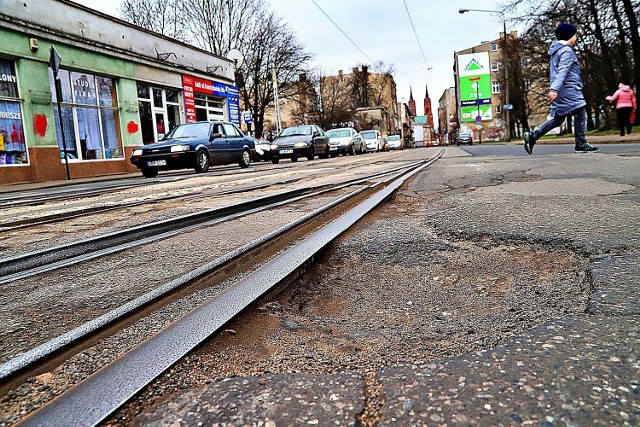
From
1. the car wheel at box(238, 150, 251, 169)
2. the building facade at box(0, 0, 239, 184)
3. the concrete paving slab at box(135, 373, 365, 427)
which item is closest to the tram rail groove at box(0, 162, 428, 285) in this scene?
the concrete paving slab at box(135, 373, 365, 427)

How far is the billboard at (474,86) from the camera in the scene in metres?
82.1

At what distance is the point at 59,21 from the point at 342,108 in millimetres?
46815

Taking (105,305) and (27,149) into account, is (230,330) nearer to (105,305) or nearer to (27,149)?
(105,305)

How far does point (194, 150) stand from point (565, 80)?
874 cm

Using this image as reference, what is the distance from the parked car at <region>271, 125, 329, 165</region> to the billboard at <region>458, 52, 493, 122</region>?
216 feet

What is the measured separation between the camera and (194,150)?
13.1 metres

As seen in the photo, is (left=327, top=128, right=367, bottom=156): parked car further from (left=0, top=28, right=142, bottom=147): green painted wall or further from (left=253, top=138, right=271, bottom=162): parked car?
(left=0, top=28, right=142, bottom=147): green painted wall

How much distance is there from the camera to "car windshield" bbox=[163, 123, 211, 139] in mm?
14141

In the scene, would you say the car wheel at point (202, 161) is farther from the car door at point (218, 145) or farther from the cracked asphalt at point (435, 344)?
the cracked asphalt at point (435, 344)

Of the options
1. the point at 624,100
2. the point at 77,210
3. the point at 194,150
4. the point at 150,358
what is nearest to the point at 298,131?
the point at 194,150

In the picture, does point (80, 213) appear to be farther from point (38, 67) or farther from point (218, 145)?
point (38, 67)

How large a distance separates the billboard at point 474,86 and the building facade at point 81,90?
A: 6631 cm

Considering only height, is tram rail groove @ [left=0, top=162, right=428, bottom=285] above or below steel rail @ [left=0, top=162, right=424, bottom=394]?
above

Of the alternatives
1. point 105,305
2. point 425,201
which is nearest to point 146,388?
point 105,305
